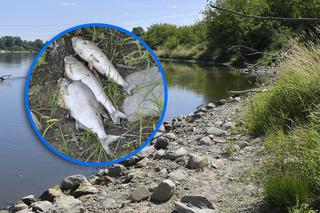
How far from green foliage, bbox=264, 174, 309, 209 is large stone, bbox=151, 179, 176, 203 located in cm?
84

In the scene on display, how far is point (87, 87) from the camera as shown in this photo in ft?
9.68

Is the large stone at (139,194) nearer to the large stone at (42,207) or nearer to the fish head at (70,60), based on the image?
the large stone at (42,207)

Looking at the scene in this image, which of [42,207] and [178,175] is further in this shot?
[42,207]

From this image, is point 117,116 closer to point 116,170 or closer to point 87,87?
point 87,87

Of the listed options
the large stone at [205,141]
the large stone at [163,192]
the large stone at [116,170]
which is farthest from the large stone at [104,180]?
the large stone at [205,141]

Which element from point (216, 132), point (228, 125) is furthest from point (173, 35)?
point (216, 132)

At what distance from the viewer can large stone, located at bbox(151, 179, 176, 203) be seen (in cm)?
366

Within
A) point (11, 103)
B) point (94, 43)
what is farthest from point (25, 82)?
point (11, 103)

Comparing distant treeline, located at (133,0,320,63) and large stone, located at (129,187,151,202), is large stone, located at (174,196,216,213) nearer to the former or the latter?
large stone, located at (129,187,151,202)

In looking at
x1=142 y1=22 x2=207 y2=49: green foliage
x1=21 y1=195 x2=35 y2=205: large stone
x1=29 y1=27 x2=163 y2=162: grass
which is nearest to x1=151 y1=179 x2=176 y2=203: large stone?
x1=29 y1=27 x2=163 y2=162: grass

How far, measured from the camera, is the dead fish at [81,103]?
116 inches

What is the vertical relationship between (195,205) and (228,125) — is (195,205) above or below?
above

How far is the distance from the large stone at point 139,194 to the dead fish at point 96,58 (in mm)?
1168

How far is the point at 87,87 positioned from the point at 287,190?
1520 mm
